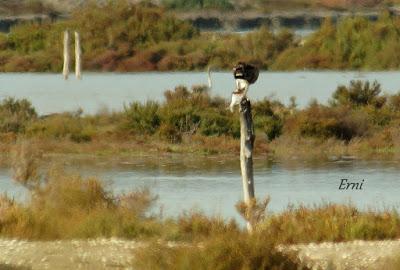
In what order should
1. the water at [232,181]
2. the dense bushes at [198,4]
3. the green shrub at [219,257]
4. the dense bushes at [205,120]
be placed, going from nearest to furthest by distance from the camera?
the green shrub at [219,257] → the water at [232,181] → the dense bushes at [205,120] → the dense bushes at [198,4]

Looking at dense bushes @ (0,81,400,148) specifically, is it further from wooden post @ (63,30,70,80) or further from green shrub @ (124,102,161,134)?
wooden post @ (63,30,70,80)

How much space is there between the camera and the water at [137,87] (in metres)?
46.2

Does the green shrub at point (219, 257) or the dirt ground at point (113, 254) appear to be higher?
the green shrub at point (219, 257)

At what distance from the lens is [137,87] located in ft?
177

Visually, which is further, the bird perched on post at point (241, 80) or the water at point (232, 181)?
the water at point (232, 181)

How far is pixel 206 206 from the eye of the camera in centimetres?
2584

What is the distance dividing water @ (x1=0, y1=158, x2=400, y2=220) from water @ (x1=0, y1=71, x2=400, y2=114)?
30.2ft

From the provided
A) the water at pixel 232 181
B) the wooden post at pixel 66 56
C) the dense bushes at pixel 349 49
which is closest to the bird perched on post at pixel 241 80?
the water at pixel 232 181

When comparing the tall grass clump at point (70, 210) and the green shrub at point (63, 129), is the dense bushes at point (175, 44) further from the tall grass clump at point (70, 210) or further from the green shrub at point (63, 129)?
the tall grass clump at point (70, 210)

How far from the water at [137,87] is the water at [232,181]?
9195 millimetres

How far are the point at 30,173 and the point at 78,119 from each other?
18.0 m

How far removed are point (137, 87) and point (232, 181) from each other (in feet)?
76.4

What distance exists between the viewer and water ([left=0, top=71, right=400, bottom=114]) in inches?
1821

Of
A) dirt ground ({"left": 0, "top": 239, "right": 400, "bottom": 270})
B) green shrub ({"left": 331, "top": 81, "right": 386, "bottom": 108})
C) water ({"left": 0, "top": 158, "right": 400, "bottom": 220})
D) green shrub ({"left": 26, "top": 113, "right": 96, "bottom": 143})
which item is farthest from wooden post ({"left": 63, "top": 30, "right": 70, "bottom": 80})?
dirt ground ({"left": 0, "top": 239, "right": 400, "bottom": 270})
